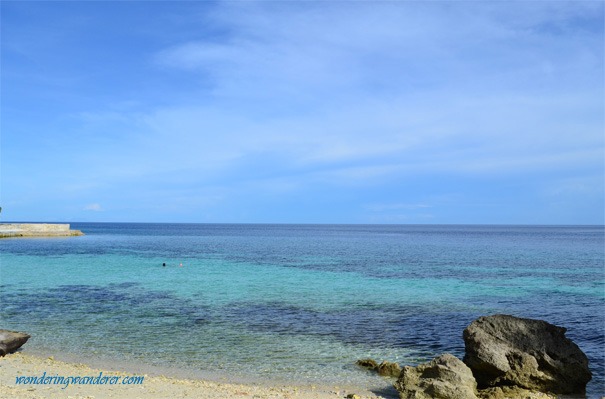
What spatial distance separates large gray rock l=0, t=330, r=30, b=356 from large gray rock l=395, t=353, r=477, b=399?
43.2 ft

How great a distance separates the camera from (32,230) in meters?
110

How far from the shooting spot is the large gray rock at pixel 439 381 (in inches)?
494

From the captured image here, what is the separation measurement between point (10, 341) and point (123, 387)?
678cm

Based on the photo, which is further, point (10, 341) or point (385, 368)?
point (10, 341)

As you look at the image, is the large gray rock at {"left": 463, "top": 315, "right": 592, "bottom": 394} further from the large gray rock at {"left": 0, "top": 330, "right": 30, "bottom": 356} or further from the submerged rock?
the large gray rock at {"left": 0, "top": 330, "right": 30, "bottom": 356}

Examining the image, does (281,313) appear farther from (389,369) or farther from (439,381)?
(439,381)

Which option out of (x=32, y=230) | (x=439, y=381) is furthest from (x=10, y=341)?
(x=32, y=230)

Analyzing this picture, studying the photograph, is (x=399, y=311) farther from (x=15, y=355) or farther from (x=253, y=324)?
(x=15, y=355)

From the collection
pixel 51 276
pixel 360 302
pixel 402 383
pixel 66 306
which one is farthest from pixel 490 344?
pixel 51 276

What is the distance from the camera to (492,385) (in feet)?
46.3

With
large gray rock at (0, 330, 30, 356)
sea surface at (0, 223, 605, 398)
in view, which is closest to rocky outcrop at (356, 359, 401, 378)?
sea surface at (0, 223, 605, 398)

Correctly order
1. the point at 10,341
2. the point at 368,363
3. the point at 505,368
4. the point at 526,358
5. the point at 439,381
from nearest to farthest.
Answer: the point at 439,381, the point at 505,368, the point at 526,358, the point at 368,363, the point at 10,341

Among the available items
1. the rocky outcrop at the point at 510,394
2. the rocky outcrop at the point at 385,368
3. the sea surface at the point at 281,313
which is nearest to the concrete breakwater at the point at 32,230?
the sea surface at the point at 281,313

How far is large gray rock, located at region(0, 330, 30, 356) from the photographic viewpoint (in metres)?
16.8
